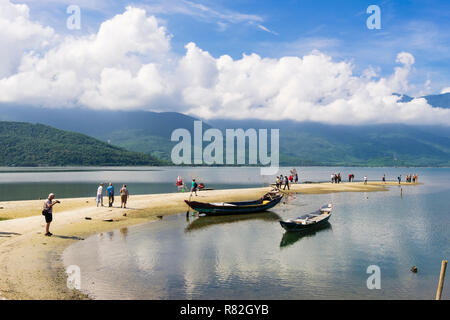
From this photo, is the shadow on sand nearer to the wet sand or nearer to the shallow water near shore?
the wet sand

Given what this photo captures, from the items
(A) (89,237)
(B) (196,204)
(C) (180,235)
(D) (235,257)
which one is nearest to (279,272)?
(D) (235,257)

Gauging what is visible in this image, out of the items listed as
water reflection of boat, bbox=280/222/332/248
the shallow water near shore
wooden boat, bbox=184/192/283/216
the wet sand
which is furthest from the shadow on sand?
water reflection of boat, bbox=280/222/332/248

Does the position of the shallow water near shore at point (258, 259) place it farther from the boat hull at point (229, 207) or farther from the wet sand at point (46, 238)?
the boat hull at point (229, 207)

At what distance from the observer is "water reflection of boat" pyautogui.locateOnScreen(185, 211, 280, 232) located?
1409 inches

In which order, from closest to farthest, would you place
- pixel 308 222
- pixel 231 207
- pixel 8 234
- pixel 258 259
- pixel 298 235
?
pixel 258 259
pixel 8 234
pixel 298 235
pixel 308 222
pixel 231 207

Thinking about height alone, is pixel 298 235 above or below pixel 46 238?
below

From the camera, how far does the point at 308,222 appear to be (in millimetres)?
32969

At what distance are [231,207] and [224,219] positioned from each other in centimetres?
245

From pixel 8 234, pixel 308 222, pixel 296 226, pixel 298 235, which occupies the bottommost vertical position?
pixel 298 235

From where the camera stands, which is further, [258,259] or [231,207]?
[231,207]

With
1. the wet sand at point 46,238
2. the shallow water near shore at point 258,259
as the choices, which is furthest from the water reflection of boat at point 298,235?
the wet sand at point 46,238

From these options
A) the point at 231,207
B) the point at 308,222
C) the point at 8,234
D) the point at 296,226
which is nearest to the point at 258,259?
the point at 296,226

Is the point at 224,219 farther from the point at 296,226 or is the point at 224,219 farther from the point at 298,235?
the point at 298,235

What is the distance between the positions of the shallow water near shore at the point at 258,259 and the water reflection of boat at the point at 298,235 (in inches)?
3.6
